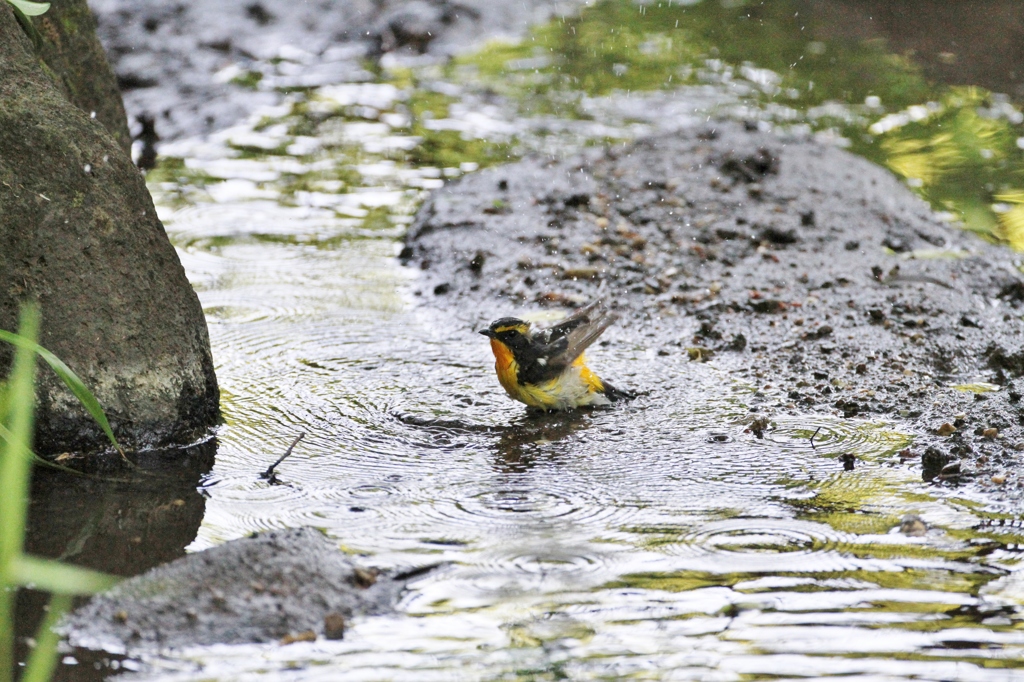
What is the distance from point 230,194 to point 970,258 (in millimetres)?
5213

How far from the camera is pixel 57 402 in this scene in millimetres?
4965

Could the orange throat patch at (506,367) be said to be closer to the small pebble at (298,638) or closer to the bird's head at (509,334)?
the bird's head at (509,334)

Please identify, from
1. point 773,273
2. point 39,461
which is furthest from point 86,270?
point 773,273

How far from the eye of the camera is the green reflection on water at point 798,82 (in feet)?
32.0

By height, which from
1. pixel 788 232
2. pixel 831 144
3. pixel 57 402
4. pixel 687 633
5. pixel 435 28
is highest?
pixel 435 28

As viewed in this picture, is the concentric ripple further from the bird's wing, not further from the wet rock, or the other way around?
the bird's wing

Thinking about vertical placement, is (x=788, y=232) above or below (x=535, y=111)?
below

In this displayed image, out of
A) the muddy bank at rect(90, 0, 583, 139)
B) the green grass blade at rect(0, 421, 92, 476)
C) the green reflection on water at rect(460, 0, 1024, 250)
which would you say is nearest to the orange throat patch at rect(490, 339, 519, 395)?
the green grass blade at rect(0, 421, 92, 476)

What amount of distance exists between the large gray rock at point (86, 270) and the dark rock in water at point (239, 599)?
1.36 meters

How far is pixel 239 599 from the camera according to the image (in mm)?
3787

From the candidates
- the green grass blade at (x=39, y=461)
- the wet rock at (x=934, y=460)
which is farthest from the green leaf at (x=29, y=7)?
the wet rock at (x=934, y=460)

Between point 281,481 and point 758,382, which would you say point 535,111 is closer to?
point 758,382

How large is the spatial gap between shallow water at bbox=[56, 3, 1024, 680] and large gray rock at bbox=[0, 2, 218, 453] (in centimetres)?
45

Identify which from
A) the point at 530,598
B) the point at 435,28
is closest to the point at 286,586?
the point at 530,598
